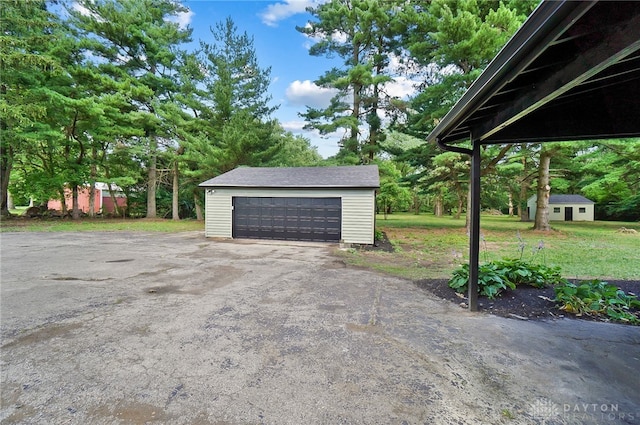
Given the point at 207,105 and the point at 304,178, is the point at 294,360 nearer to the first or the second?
the point at 304,178

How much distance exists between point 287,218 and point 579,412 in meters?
9.51

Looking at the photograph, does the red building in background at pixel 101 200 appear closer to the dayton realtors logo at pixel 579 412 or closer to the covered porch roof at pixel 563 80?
the covered porch roof at pixel 563 80

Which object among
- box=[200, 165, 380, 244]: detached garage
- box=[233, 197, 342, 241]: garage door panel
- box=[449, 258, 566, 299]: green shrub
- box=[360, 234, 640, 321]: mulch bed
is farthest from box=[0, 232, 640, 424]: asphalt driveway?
box=[233, 197, 342, 241]: garage door panel

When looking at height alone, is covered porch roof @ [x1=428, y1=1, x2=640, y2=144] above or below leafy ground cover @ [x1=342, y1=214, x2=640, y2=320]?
above

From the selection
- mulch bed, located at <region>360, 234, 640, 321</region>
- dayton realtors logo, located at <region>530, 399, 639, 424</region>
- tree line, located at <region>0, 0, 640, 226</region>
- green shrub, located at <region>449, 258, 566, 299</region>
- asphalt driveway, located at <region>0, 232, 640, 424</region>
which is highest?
tree line, located at <region>0, 0, 640, 226</region>

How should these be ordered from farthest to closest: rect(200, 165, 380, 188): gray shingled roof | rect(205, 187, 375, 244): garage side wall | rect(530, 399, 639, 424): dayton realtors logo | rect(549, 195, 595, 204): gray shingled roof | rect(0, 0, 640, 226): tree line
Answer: rect(549, 195, 595, 204): gray shingled roof
rect(0, 0, 640, 226): tree line
rect(200, 165, 380, 188): gray shingled roof
rect(205, 187, 375, 244): garage side wall
rect(530, 399, 639, 424): dayton realtors logo

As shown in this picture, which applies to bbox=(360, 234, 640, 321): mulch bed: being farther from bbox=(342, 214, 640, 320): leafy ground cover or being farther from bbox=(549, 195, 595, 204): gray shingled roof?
bbox=(549, 195, 595, 204): gray shingled roof

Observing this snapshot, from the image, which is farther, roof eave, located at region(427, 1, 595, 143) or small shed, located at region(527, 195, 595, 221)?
small shed, located at region(527, 195, 595, 221)

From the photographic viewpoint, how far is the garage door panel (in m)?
10.4

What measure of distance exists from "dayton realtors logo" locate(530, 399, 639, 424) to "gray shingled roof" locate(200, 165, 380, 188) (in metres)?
7.95

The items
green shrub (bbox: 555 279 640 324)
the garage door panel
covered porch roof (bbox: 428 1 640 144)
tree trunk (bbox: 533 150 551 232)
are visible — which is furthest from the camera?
tree trunk (bbox: 533 150 551 232)

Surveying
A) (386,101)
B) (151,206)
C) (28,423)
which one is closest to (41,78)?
(151,206)

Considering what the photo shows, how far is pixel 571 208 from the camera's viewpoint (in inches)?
998

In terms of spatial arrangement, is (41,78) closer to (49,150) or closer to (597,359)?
(49,150)
